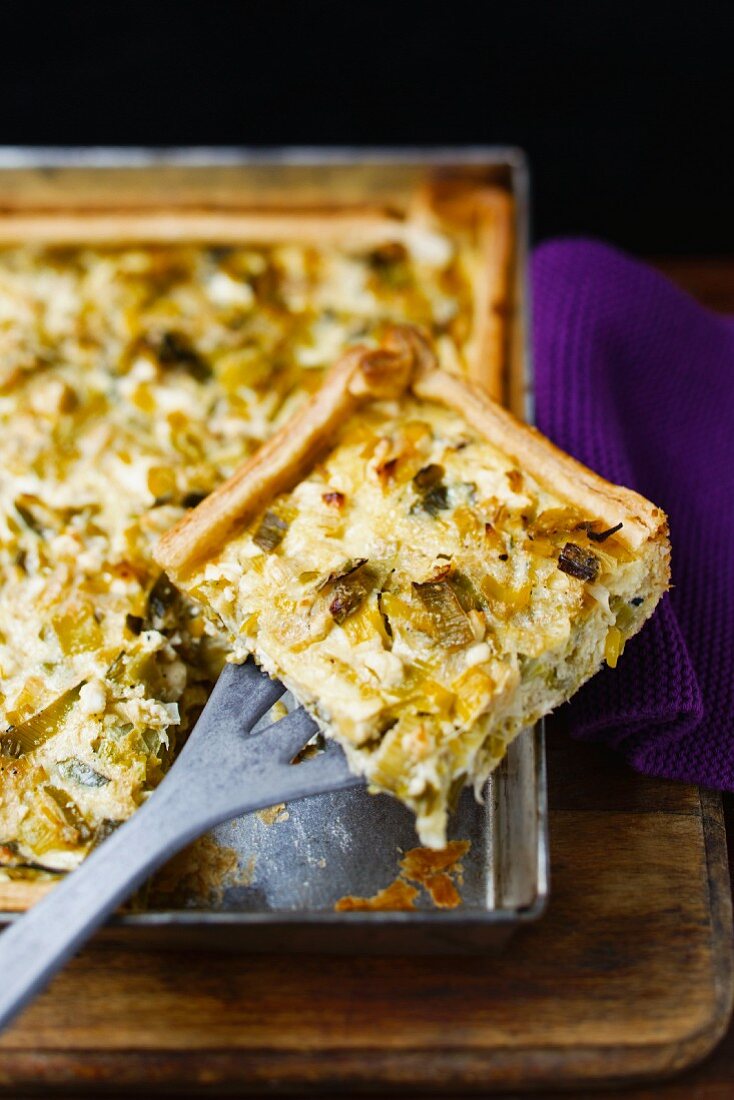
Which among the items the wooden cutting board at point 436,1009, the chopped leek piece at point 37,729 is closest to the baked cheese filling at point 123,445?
the chopped leek piece at point 37,729

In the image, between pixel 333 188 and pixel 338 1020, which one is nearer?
pixel 338 1020

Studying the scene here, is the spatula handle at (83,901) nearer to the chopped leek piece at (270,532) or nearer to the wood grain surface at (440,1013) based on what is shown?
the wood grain surface at (440,1013)

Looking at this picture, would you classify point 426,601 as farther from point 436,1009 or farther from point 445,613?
point 436,1009

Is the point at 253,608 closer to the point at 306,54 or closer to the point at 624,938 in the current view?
the point at 624,938

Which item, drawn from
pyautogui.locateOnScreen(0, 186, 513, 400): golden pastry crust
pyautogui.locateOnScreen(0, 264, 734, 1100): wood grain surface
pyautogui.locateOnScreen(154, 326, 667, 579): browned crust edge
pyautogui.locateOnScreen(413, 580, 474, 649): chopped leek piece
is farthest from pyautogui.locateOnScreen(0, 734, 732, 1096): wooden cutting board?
pyautogui.locateOnScreen(0, 186, 513, 400): golden pastry crust

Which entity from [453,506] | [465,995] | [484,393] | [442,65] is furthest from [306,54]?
[465,995]

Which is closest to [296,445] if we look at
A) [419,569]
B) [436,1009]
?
[419,569]

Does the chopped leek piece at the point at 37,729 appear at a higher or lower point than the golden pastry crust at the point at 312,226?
lower
